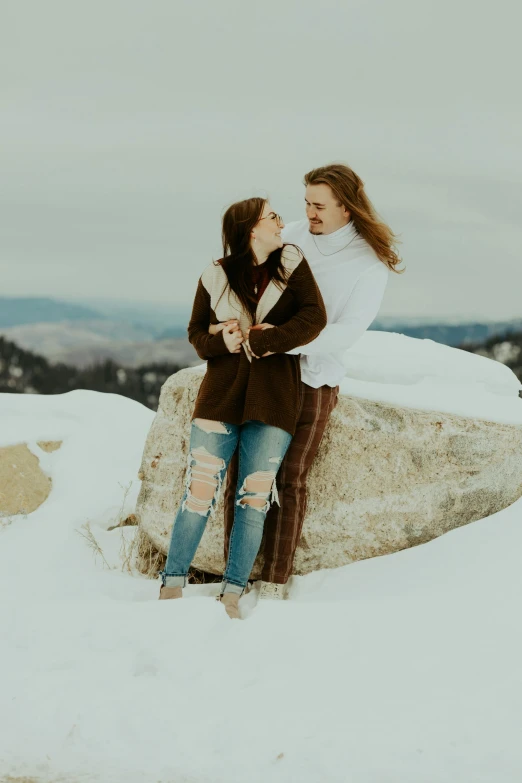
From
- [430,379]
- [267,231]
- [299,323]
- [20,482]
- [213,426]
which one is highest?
[267,231]

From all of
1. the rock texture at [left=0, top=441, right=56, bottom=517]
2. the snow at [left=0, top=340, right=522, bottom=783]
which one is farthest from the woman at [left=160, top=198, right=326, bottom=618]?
the rock texture at [left=0, top=441, right=56, bottom=517]

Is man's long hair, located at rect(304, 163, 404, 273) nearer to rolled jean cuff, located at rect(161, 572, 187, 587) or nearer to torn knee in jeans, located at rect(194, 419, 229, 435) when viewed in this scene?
torn knee in jeans, located at rect(194, 419, 229, 435)

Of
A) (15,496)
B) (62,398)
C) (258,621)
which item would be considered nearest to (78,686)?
(258,621)

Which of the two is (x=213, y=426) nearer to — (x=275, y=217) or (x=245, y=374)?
(x=245, y=374)

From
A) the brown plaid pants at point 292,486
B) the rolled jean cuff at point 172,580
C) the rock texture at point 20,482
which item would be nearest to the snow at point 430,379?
the brown plaid pants at point 292,486

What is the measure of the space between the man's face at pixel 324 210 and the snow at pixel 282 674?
1207 mm

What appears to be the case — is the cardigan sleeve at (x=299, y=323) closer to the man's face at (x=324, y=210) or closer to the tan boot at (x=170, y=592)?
the man's face at (x=324, y=210)

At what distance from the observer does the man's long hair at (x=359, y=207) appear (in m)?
4.03

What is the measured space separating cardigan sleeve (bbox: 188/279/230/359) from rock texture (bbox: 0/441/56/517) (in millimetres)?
2798

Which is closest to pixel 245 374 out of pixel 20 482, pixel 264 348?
pixel 264 348

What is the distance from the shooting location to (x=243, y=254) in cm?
388

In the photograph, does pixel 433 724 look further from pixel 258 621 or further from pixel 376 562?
pixel 376 562

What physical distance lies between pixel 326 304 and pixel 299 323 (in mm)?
372

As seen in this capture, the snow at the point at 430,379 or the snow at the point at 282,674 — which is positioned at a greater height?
the snow at the point at 430,379
